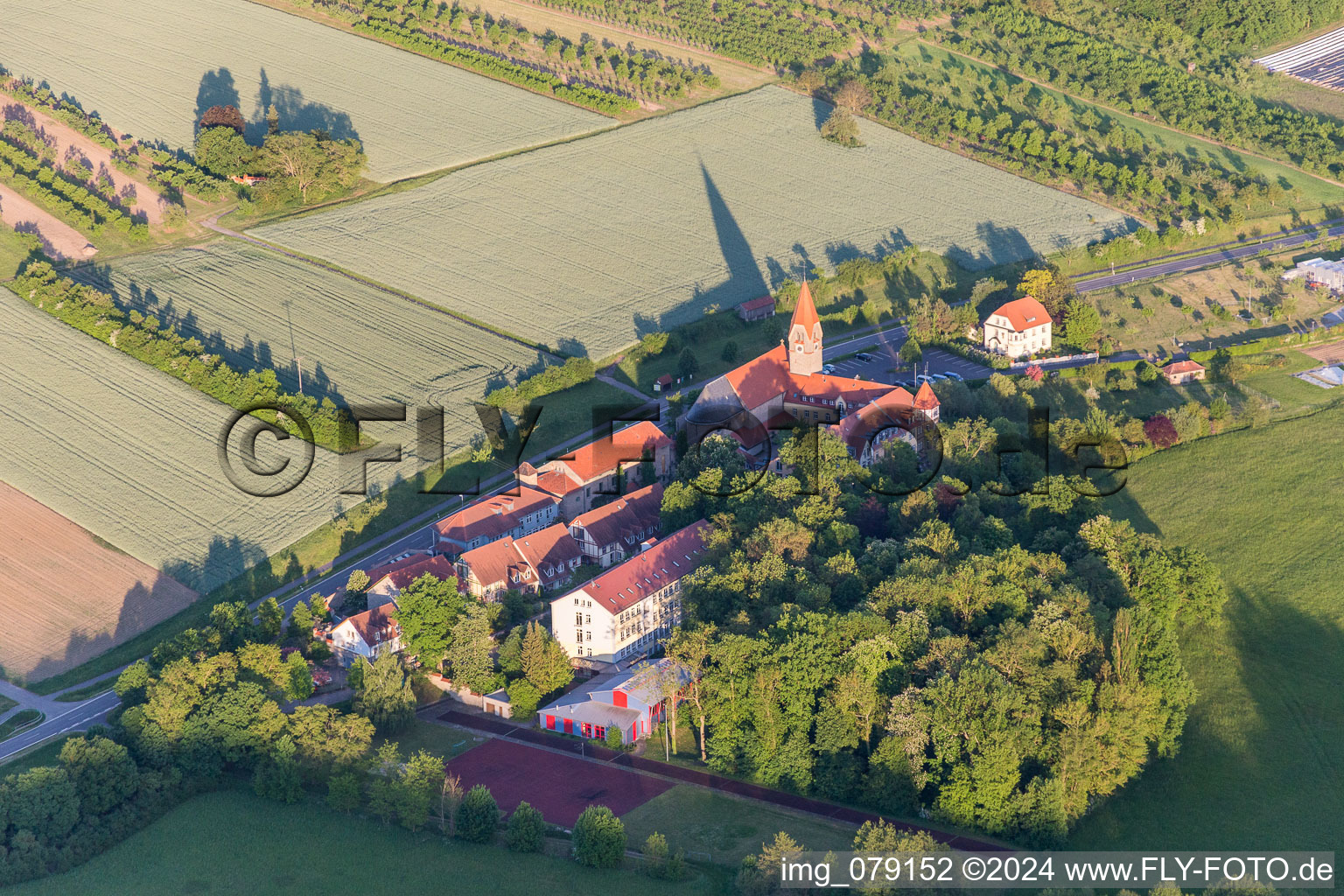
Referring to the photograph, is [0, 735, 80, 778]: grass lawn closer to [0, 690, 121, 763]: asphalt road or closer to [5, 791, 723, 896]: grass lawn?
[0, 690, 121, 763]: asphalt road

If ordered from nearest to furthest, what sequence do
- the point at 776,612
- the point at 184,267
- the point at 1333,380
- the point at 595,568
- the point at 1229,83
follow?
the point at 776,612
the point at 595,568
the point at 1333,380
the point at 184,267
the point at 1229,83

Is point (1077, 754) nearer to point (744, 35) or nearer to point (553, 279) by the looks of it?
point (553, 279)

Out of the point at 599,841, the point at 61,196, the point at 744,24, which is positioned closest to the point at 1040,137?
the point at 744,24

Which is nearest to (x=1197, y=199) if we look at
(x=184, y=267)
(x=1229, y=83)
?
(x=1229, y=83)

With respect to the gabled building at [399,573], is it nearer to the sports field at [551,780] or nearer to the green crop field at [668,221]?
the sports field at [551,780]

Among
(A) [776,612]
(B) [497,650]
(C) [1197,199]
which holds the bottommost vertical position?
(B) [497,650]

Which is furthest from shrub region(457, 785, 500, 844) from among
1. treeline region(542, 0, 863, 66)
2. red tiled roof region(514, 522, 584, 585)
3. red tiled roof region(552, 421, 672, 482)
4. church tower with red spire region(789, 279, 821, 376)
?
treeline region(542, 0, 863, 66)
